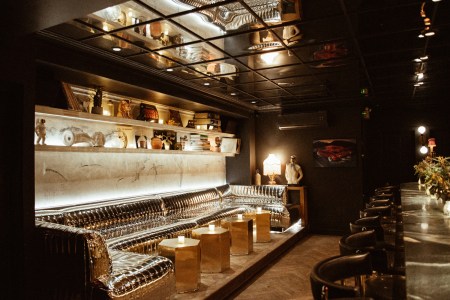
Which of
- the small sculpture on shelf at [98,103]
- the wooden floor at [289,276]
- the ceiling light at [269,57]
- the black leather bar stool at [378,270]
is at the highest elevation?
the ceiling light at [269,57]

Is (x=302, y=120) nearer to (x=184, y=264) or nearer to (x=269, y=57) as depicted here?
(x=269, y=57)

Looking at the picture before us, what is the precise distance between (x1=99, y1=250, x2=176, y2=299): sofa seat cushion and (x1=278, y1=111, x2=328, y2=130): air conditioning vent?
522 centimetres

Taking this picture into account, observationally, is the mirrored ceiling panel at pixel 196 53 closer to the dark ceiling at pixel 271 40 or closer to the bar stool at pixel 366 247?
the dark ceiling at pixel 271 40

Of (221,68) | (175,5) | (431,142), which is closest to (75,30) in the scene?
(175,5)

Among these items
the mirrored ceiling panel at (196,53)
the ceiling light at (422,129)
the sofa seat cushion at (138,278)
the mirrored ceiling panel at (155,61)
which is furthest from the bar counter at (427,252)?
the ceiling light at (422,129)

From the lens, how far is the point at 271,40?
3795mm

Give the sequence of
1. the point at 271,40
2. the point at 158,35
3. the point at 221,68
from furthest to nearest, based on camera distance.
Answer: the point at 221,68, the point at 271,40, the point at 158,35

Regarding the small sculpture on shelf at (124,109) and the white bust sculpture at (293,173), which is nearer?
the small sculpture on shelf at (124,109)

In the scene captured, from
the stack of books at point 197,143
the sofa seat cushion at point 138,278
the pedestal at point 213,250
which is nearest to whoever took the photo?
the sofa seat cushion at point 138,278

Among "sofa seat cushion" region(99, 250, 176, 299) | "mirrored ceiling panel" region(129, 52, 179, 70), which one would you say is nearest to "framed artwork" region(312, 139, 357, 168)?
"mirrored ceiling panel" region(129, 52, 179, 70)

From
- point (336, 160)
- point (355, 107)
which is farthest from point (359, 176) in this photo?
point (355, 107)

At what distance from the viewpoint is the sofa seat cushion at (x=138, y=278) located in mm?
2807

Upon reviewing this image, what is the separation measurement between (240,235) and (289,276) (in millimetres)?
952

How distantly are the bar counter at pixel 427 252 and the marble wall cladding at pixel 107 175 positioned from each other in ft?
12.7
